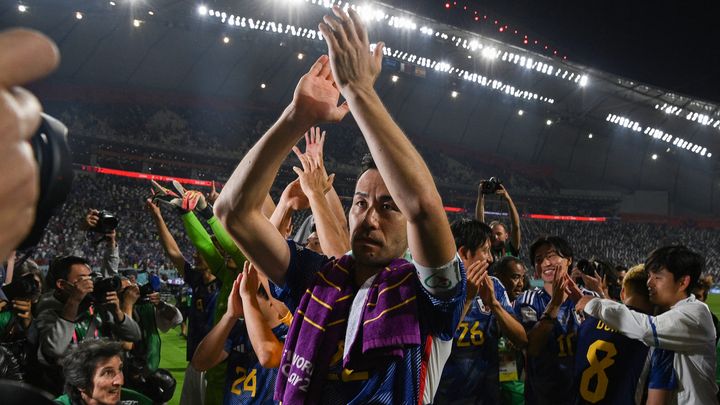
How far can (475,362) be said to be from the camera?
3.82 m

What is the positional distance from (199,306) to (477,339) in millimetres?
2798

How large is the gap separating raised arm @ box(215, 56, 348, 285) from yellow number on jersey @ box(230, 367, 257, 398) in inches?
60.9

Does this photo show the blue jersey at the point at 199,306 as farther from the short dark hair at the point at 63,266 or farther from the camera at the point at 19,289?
the camera at the point at 19,289

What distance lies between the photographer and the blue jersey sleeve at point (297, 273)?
6.32ft

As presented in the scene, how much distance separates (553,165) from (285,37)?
22341 millimetres

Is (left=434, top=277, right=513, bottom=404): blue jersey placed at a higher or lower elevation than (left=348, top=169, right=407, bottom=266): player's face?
lower

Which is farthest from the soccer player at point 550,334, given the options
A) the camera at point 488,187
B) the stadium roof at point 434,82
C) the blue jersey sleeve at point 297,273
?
the stadium roof at point 434,82

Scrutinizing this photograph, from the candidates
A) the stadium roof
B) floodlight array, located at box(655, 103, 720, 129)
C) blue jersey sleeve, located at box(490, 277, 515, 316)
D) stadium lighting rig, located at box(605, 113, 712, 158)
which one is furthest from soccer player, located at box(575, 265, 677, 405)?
stadium lighting rig, located at box(605, 113, 712, 158)

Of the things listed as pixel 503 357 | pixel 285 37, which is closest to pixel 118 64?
pixel 285 37

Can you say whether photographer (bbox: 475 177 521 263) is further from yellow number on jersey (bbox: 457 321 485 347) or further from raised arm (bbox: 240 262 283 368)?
raised arm (bbox: 240 262 283 368)

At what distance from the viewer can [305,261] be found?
6.44 feet

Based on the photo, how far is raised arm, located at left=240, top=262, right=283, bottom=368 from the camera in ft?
8.32

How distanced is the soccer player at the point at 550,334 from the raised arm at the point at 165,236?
3023 mm

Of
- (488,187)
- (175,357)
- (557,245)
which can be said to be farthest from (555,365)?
(175,357)
